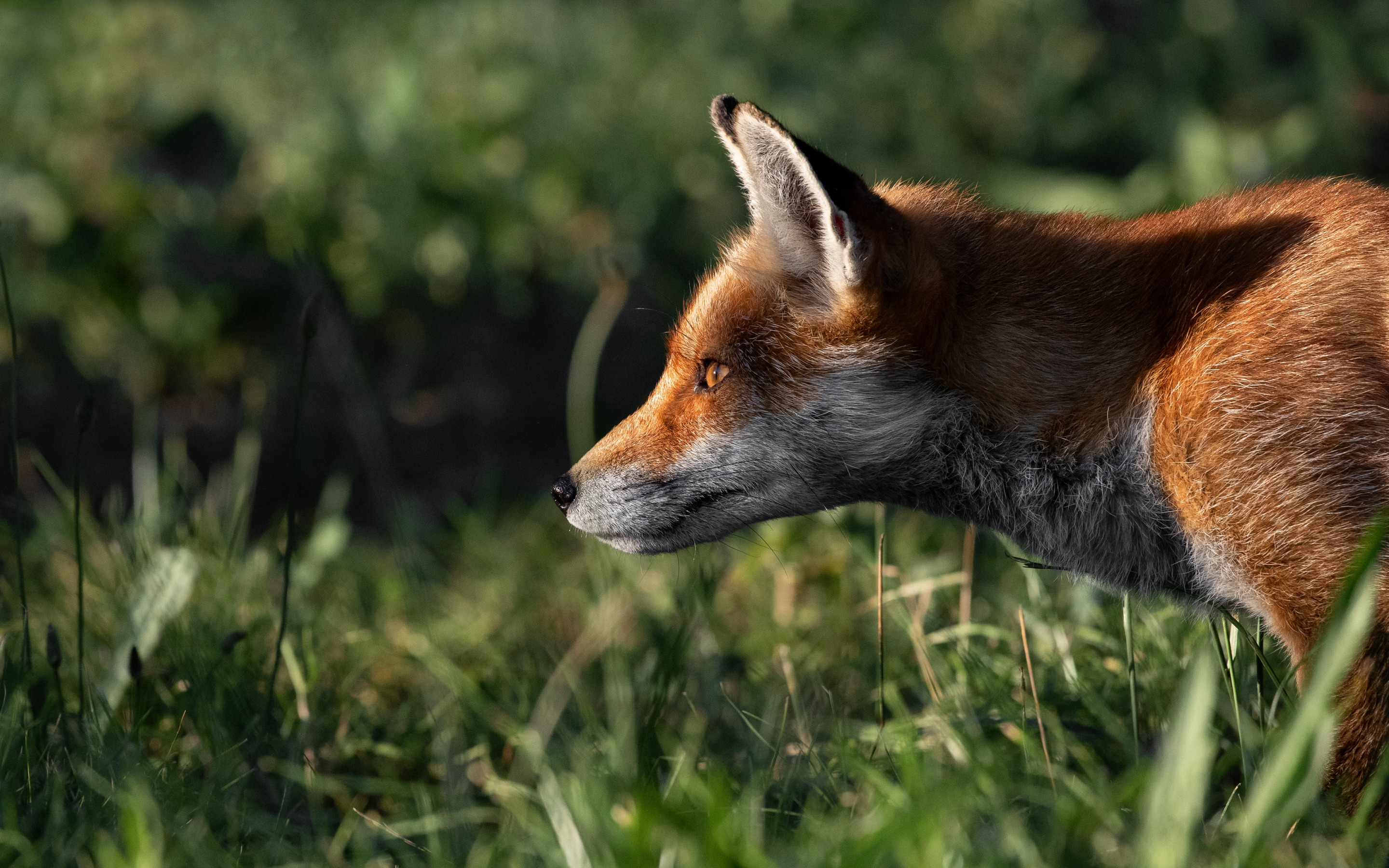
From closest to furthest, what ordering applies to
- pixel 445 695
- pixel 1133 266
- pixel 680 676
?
pixel 1133 266
pixel 680 676
pixel 445 695

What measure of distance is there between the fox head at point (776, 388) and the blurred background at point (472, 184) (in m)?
2.07

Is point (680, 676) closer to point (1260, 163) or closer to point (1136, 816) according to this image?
point (1136, 816)

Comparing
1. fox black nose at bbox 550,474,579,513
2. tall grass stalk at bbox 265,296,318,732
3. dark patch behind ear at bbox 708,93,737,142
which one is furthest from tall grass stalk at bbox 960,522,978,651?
tall grass stalk at bbox 265,296,318,732

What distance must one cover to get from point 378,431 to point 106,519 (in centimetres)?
146

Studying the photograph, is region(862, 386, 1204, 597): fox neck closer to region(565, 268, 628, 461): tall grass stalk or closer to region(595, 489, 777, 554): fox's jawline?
region(595, 489, 777, 554): fox's jawline

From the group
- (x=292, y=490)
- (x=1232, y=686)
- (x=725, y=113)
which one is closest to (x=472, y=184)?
(x=725, y=113)

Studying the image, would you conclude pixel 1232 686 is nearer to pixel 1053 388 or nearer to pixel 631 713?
pixel 1053 388

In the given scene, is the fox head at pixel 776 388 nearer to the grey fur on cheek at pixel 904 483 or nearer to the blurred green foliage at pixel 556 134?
the grey fur on cheek at pixel 904 483

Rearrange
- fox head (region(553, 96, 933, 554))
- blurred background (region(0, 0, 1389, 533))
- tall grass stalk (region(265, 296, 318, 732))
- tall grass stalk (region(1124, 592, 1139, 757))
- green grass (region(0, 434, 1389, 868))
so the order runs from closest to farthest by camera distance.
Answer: green grass (region(0, 434, 1389, 868))
tall grass stalk (region(1124, 592, 1139, 757))
tall grass stalk (region(265, 296, 318, 732))
fox head (region(553, 96, 933, 554))
blurred background (region(0, 0, 1389, 533))

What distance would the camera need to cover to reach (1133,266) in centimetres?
342

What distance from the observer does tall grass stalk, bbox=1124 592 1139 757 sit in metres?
2.89

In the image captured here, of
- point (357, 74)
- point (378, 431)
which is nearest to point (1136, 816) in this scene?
point (378, 431)

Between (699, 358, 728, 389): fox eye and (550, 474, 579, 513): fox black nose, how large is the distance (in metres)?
0.54

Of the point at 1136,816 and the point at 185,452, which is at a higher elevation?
the point at 1136,816
